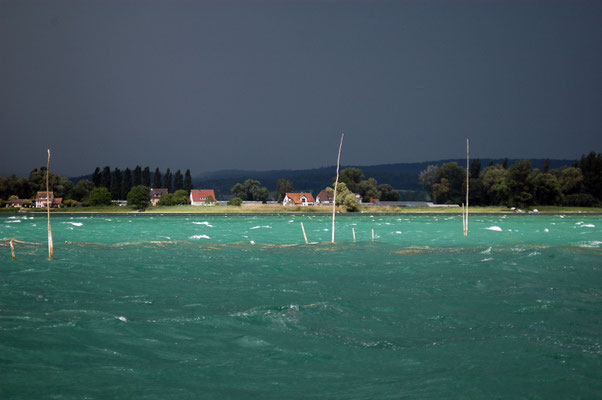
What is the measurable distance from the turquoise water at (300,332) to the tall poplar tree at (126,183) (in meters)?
126

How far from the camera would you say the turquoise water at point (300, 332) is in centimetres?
1119

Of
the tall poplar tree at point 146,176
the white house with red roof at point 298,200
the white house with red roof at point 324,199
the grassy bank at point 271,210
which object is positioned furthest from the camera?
the white house with red roof at point 324,199

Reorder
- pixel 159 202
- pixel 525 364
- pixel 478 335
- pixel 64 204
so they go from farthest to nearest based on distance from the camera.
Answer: pixel 159 202 < pixel 64 204 < pixel 478 335 < pixel 525 364

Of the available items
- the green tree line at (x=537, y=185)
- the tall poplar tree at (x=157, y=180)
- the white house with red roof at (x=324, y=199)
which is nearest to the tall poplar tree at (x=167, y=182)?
the tall poplar tree at (x=157, y=180)

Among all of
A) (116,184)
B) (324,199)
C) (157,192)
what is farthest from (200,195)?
(324,199)

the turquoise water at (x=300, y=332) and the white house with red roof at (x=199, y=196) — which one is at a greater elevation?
the white house with red roof at (x=199, y=196)

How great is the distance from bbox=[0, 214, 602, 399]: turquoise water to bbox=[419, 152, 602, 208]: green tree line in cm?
9968

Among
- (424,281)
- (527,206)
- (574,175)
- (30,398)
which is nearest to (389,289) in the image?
(424,281)

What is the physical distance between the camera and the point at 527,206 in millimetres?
123125

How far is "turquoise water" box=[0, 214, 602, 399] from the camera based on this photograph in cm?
1119

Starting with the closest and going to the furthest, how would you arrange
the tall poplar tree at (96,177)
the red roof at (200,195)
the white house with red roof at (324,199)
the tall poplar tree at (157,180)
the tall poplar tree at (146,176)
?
the tall poplar tree at (96,177) < the tall poplar tree at (146,176) < the white house with red roof at (324,199) < the tall poplar tree at (157,180) < the red roof at (200,195)

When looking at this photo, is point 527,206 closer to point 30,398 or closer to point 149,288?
point 149,288

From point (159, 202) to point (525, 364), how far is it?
137 meters

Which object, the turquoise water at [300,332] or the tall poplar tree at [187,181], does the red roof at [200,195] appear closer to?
the tall poplar tree at [187,181]
